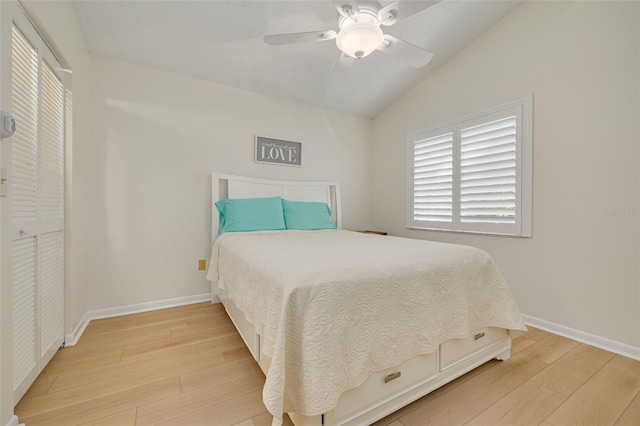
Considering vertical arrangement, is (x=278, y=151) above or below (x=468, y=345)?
above

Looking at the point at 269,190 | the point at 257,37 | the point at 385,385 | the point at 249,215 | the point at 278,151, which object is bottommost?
the point at 385,385

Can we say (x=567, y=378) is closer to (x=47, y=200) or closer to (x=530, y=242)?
(x=530, y=242)

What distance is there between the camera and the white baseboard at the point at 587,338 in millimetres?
1676

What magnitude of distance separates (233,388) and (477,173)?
8.50 ft

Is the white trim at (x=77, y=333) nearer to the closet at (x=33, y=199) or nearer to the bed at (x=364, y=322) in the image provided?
the closet at (x=33, y=199)

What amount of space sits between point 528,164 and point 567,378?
1.53m

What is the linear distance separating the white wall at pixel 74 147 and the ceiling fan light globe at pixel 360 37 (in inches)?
62.5

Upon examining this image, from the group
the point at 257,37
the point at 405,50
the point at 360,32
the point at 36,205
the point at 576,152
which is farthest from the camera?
the point at 257,37

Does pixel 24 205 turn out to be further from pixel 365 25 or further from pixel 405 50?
pixel 405 50

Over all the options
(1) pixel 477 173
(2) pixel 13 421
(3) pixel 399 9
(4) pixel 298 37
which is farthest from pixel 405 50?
(2) pixel 13 421

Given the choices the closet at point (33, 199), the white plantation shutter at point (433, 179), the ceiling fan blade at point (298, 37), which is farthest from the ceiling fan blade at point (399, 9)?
the closet at point (33, 199)

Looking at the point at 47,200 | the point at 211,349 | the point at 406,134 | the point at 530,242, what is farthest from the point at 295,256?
the point at 406,134

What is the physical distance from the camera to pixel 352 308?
1001 mm

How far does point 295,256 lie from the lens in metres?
1.33
